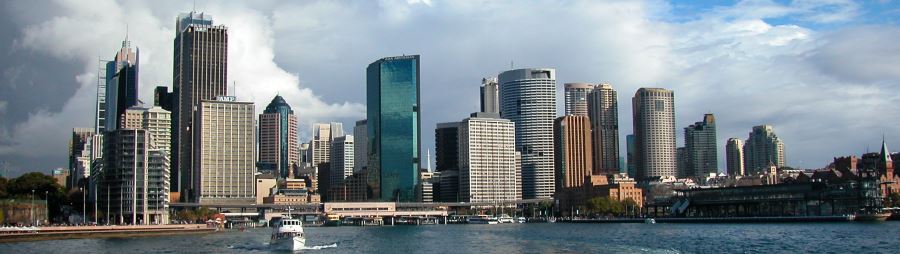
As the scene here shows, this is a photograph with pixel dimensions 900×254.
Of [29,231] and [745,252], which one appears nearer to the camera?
[745,252]

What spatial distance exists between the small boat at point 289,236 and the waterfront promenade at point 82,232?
44123mm

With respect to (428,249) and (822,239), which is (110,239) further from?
(822,239)

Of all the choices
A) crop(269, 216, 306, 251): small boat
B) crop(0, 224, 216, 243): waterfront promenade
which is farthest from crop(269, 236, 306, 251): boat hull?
crop(0, 224, 216, 243): waterfront promenade

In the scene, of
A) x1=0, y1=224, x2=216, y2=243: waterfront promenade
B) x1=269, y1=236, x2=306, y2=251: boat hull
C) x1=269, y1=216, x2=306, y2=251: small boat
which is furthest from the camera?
x1=0, y1=224, x2=216, y2=243: waterfront promenade

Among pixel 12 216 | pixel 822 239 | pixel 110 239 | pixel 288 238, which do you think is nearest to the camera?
pixel 288 238

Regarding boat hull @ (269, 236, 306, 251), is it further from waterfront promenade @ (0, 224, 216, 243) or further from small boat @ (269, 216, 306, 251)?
waterfront promenade @ (0, 224, 216, 243)

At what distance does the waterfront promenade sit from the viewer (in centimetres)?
14775

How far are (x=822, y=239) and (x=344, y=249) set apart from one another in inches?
2509

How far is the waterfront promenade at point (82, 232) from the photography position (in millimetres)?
147750

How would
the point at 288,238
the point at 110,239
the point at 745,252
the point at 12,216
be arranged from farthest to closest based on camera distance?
the point at 12,216 < the point at 110,239 < the point at 288,238 < the point at 745,252

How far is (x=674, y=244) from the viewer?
127875mm

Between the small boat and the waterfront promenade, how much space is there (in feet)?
145

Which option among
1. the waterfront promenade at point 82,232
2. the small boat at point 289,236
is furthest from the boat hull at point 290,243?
the waterfront promenade at point 82,232

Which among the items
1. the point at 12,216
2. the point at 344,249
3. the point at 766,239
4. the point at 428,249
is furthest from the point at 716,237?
the point at 12,216
